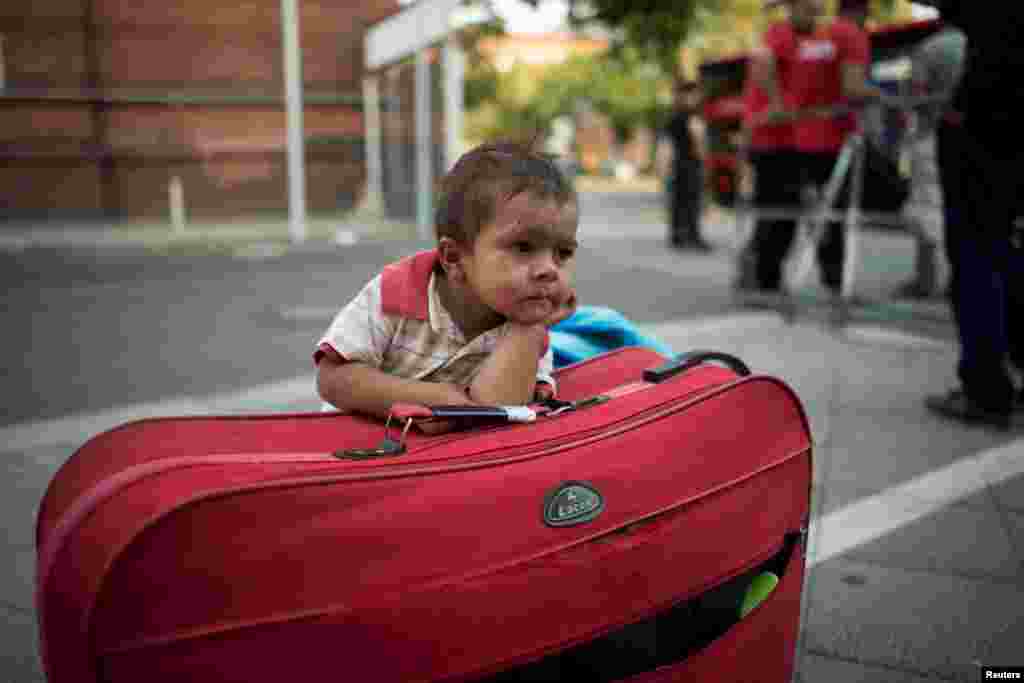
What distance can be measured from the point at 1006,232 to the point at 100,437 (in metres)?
3.38

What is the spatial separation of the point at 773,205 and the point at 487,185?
5321 millimetres

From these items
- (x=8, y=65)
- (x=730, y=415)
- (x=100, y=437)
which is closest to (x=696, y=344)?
(x=730, y=415)

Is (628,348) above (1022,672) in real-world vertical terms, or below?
above

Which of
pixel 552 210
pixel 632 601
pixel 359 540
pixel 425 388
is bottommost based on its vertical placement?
pixel 632 601

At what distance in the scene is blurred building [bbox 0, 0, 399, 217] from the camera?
1053 cm

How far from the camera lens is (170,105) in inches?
467

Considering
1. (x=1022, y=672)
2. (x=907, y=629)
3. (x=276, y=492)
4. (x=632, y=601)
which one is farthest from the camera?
(x=907, y=629)

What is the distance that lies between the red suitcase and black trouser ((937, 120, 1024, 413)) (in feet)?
7.12

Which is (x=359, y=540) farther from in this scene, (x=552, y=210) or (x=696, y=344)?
(x=696, y=344)

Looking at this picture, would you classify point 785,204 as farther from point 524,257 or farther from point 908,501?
point 524,257

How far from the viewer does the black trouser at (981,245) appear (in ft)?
12.1

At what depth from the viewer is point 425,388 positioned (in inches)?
72.4

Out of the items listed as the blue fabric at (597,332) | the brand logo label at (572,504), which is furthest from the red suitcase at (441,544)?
the blue fabric at (597,332)

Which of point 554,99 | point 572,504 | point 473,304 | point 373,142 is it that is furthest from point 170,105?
point 554,99
